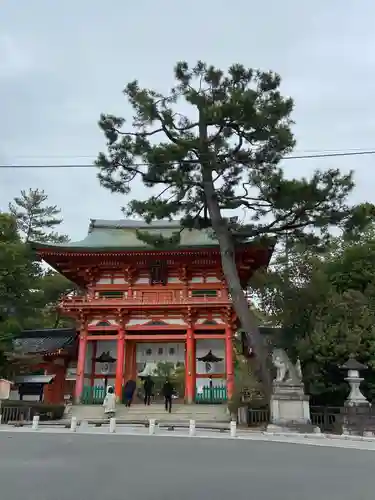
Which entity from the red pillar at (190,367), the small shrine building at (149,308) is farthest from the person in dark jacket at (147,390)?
the red pillar at (190,367)

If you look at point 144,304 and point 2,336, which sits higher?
point 144,304

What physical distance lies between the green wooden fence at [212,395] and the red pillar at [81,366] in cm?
564

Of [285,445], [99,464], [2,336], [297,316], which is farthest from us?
[2,336]

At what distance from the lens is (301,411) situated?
1636cm

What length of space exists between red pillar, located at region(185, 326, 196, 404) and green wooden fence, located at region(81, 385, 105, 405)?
424 centimetres

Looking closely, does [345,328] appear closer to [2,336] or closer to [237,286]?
[237,286]

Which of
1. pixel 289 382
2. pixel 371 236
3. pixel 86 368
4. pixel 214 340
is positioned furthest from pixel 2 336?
pixel 371 236

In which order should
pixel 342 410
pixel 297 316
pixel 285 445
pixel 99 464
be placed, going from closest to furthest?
pixel 99 464 < pixel 285 445 < pixel 342 410 < pixel 297 316

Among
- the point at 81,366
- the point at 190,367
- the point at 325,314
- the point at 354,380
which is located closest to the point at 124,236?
the point at 81,366

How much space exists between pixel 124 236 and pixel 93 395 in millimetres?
8919

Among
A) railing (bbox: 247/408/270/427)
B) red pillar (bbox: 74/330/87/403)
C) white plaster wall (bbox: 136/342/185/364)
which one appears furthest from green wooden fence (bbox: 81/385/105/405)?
railing (bbox: 247/408/270/427)

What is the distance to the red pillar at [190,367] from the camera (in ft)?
75.6

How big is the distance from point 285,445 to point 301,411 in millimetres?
4913

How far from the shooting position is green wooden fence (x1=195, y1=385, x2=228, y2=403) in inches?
915
